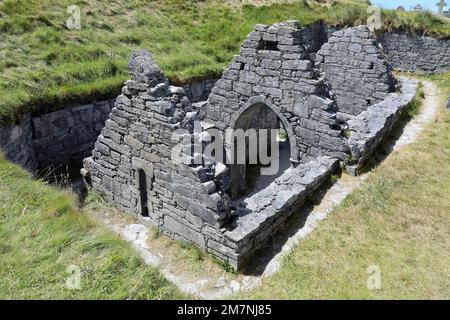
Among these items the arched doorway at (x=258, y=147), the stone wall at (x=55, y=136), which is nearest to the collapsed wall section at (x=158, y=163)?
the stone wall at (x=55, y=136)

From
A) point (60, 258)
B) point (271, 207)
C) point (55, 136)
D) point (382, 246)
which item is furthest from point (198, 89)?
point (60, 258)

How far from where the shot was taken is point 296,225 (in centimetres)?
775

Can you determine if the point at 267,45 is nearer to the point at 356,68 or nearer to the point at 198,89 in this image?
the point at 356,68

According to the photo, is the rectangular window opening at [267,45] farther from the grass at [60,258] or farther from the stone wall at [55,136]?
the grass at [60,258]

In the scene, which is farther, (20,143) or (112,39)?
(112,39)

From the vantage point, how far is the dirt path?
6496 millimetres

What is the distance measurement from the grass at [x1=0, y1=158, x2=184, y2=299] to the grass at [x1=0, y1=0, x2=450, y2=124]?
4.60 metres

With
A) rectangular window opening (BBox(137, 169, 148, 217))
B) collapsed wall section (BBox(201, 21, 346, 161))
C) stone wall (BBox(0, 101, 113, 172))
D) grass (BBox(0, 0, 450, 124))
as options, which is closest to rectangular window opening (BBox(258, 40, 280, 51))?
collapsed wall section (BBox(201, 21, 346, 161))

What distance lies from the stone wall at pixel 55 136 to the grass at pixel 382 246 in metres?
7.14

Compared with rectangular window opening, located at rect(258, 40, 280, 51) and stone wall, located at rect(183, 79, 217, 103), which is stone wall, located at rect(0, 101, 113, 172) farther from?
rectangular window opening, located at rect(258, 40, 280, 51)

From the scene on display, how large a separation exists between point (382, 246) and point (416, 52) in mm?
18872

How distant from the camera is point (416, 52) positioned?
21.6 meters
